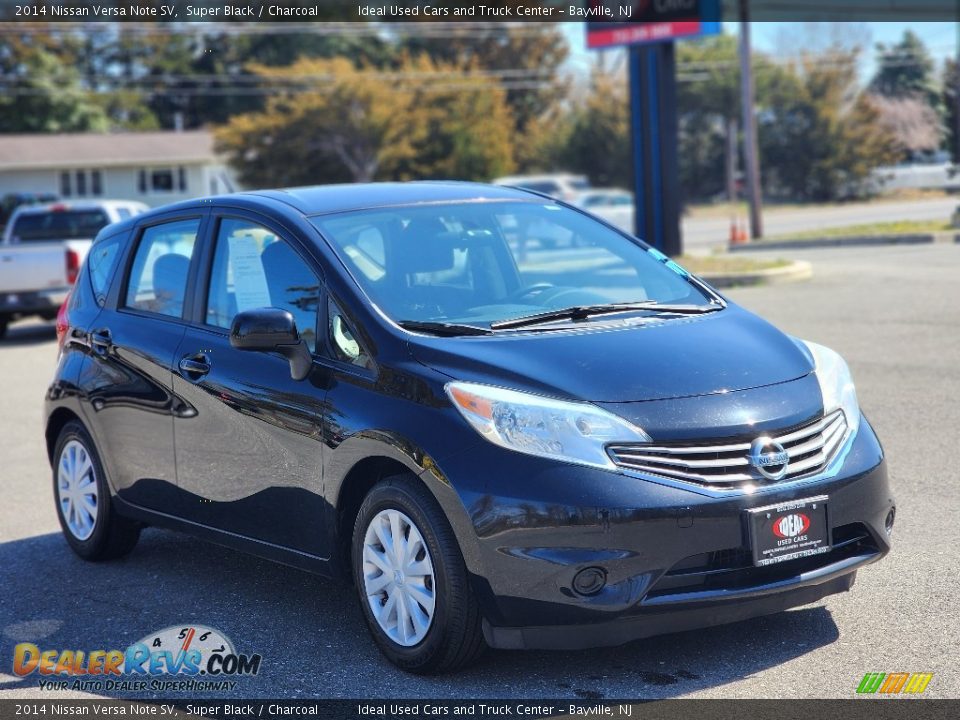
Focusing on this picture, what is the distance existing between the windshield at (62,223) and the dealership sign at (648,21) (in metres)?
9.56

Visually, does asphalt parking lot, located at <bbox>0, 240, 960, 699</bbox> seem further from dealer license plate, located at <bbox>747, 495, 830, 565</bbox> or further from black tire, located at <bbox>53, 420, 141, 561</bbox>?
dealer license plate, located at <bbox>747, 495, 830, 565</bbox>

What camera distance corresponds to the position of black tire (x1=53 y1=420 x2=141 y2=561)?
6613mm

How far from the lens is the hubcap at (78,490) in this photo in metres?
6.72

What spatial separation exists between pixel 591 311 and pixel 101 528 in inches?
114

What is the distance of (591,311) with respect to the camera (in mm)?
5289

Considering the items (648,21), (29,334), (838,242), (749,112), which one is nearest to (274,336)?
(29,334)

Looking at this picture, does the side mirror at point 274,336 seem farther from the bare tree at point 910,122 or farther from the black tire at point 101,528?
the bare tree at point 910,122

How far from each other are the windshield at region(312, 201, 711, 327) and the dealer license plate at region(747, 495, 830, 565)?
1.31 meters

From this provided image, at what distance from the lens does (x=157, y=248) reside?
21.5 feet

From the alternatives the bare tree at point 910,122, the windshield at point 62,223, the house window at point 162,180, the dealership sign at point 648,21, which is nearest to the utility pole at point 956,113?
the bare tree at point 910,122

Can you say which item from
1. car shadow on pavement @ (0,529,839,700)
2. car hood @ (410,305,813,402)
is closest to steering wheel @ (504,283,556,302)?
car hood @ (410,305,813,402)

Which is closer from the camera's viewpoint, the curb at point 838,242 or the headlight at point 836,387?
the headlight at point 836,387

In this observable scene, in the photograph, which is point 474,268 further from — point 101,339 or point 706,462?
point 101,339

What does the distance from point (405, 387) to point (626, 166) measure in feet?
182
